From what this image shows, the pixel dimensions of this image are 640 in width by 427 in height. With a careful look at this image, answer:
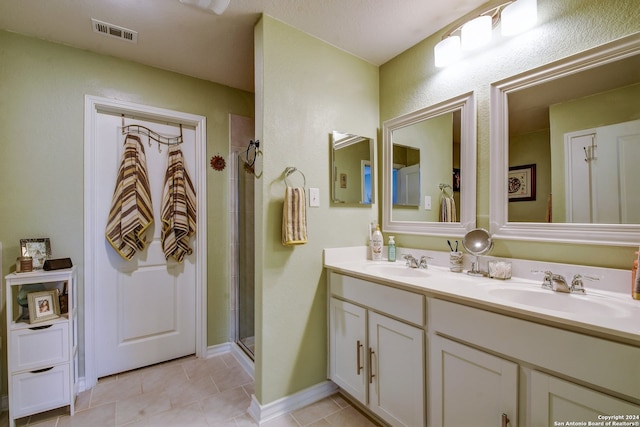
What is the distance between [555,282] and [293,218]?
1300 millimetres

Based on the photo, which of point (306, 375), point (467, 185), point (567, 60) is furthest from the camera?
Answer: point (306, 375)

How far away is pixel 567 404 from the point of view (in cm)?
88

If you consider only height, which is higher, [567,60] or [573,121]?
[567,60]

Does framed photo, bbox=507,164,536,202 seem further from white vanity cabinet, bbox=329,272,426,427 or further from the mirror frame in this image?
white vanity cabinet, bbox=329,272,426,427

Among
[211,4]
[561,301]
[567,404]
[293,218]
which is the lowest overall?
[567,404]

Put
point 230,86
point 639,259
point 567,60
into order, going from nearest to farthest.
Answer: point 639,259 < point 567,60 < point 230,86

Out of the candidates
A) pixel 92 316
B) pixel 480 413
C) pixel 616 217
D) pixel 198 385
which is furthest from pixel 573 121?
pixel 92 316

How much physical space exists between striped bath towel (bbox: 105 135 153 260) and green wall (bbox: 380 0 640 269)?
77.2 inches

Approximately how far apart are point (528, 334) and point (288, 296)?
121cm

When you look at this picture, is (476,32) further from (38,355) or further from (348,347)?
(38,355)

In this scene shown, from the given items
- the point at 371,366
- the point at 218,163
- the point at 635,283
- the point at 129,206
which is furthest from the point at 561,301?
the point at 129,206

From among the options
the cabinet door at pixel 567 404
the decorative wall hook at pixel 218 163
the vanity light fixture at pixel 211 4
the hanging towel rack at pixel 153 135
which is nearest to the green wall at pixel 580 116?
the cabinet door at pixel 567 404

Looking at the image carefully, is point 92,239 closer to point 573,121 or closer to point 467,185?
point 467,185

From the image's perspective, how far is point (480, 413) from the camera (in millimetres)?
1080
